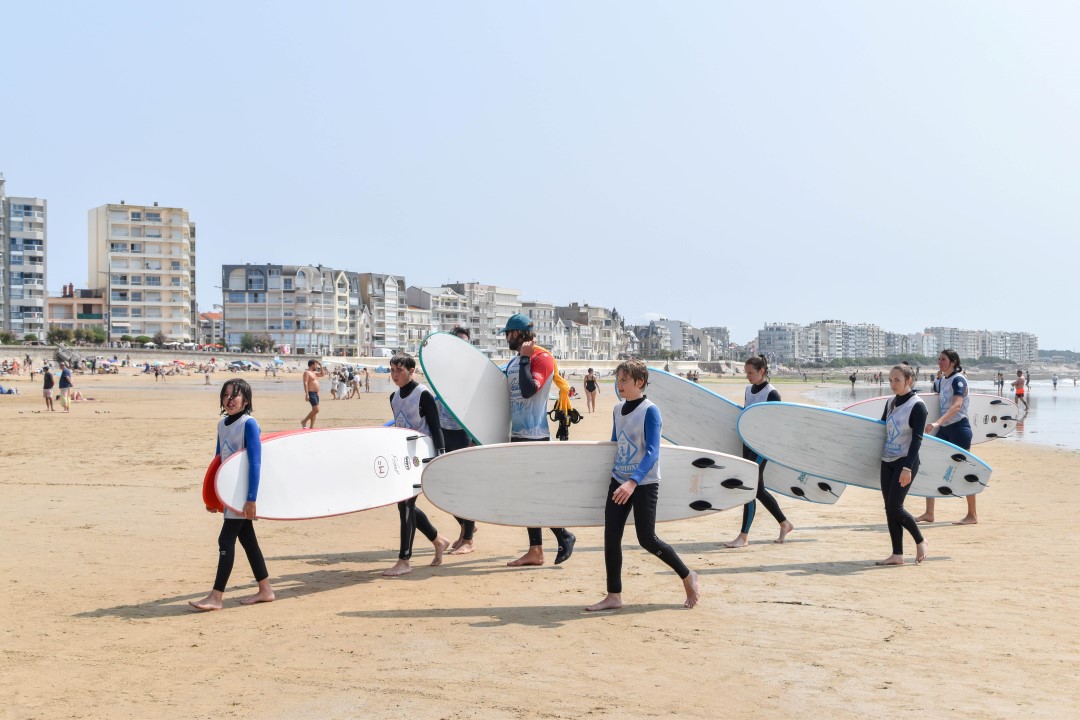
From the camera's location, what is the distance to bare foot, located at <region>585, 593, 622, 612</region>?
18.0 feet

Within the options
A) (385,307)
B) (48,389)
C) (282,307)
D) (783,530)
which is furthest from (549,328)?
(783,530)

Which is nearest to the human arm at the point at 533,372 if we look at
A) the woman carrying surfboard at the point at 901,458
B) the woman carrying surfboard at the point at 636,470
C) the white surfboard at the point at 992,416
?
the woman carrying surfboard at the point at 636,470

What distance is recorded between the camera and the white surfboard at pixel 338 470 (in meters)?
6.18

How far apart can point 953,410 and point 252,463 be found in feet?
20.9

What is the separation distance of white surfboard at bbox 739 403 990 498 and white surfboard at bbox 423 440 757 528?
1.50 m

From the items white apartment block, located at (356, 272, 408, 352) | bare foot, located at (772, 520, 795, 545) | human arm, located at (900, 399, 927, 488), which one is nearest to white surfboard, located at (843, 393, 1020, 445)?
bare foot, located at (772, 520, 795, 545)

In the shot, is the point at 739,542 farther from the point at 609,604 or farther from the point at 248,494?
the point at 248,494

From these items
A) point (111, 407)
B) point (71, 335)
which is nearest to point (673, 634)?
point (111, 407)

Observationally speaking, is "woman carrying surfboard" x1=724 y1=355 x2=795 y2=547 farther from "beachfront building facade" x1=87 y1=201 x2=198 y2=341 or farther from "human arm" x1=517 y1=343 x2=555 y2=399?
"beachfront building facade" x1=87 y1=201 x2=198 y2=341

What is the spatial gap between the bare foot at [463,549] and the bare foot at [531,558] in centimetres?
70

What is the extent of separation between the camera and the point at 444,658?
4.58 meters

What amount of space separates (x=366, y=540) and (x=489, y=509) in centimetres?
253

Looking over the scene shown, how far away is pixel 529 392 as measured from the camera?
6.59m

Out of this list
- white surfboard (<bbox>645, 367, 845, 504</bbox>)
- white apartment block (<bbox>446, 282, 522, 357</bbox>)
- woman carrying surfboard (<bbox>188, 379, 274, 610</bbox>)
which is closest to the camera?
woman carrying surfboard (<bbox>188, 379, 274, 610</bbox>)
